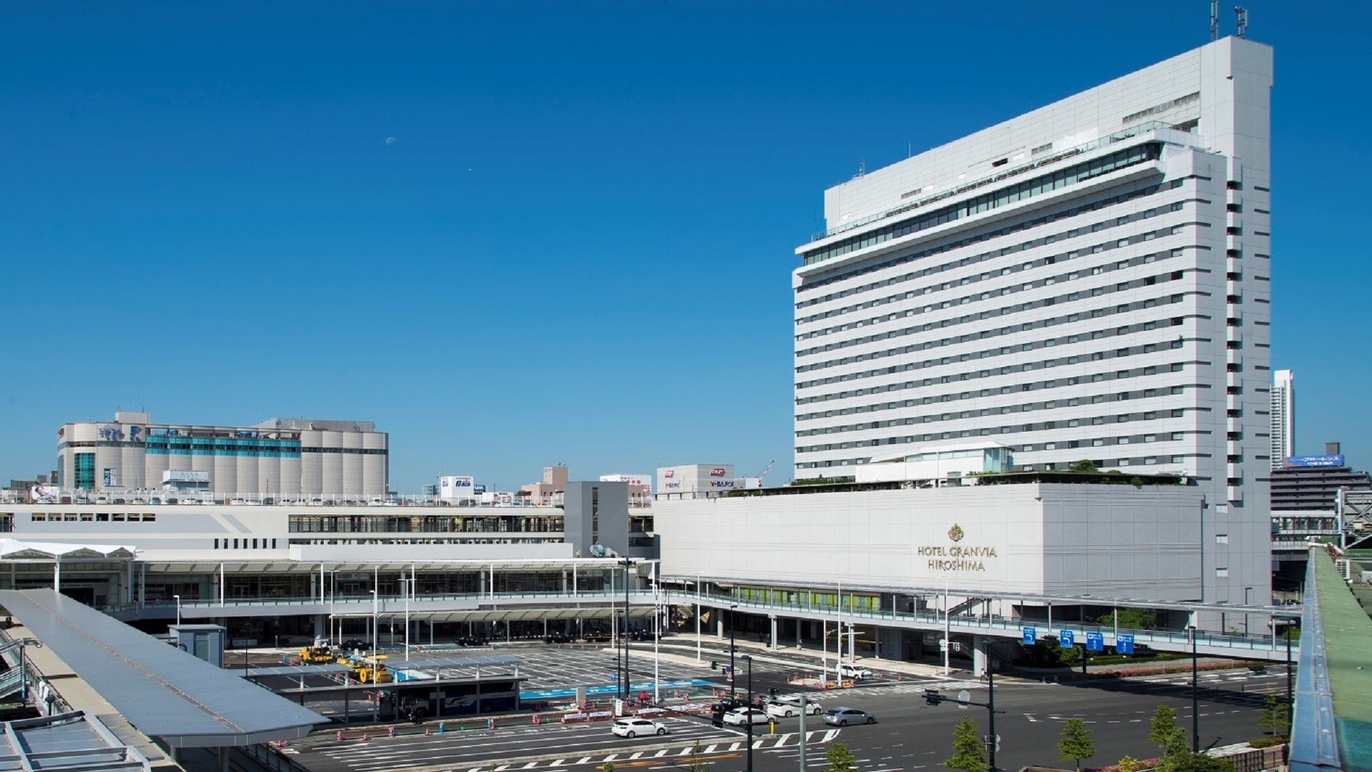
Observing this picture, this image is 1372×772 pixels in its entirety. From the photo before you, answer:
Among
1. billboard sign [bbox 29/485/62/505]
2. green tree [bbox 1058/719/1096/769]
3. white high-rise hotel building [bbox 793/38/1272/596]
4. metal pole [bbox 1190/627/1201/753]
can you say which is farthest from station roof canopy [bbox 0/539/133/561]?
metal pole [bbox 1190/627/1201/753]

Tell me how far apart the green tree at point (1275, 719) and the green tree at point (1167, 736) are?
21.3 ft

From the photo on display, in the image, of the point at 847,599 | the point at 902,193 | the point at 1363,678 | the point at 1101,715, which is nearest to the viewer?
the point at 1363,678

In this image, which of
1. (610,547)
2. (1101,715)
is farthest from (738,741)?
(610,547)

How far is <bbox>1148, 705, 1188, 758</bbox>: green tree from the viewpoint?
146 ft

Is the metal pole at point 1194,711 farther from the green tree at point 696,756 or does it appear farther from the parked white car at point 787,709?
the green tree at point 696,756

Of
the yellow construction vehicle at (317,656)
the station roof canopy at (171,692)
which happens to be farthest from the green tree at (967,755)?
the yellow construction vehicle at (317,656)

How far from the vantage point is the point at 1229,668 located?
281 ft

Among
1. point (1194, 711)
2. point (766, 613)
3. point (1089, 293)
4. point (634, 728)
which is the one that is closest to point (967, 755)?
point (1194, 711)

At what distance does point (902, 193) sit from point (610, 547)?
51.6 m

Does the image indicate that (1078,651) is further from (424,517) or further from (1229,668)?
(424,517)

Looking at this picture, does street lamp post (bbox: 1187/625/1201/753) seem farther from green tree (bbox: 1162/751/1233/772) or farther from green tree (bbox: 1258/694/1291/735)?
green tree (bbox: 1162/751/1233/772)

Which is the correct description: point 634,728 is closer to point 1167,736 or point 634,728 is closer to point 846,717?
point 846,717

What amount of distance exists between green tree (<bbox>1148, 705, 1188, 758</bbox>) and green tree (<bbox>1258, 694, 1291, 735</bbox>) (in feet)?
21.3

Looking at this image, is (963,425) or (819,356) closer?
(963,425)
